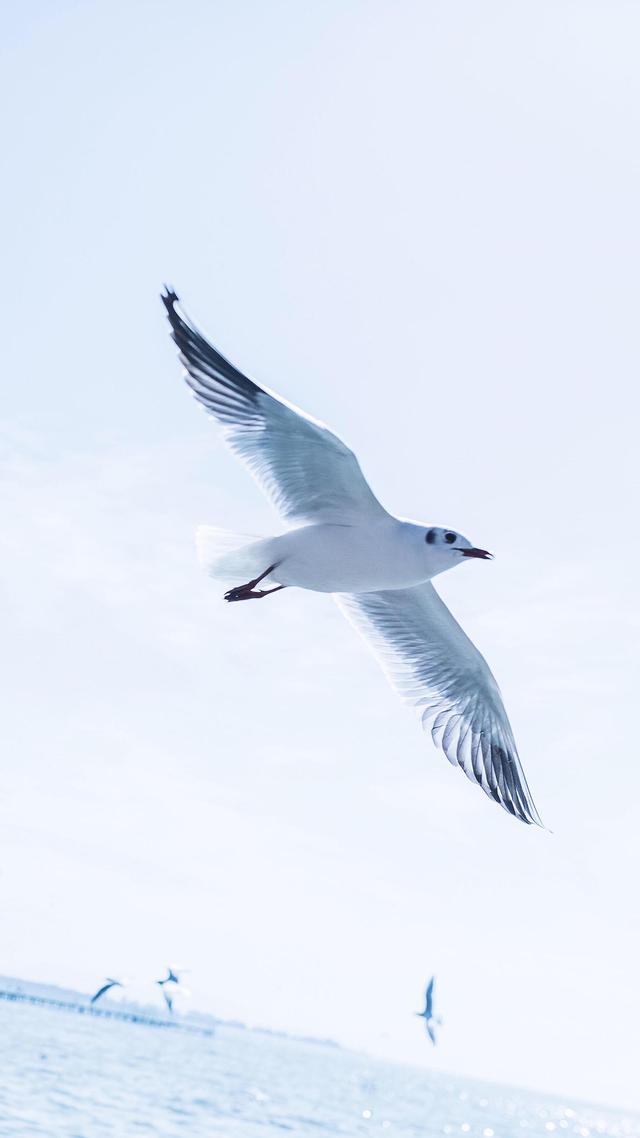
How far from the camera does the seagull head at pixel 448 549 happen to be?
767 cm

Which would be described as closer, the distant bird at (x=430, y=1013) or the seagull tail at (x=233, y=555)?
the seagull tail at (x=233, y=555)

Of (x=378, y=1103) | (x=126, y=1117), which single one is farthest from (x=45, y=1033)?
(x=126, y=1117)

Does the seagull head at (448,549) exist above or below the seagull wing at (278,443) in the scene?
below

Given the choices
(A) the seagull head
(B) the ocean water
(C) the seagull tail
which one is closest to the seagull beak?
(A) the seagull head

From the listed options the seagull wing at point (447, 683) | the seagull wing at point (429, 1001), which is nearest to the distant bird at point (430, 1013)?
the seagull wing at point (429, 1001)

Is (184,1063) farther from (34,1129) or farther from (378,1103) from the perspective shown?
(34,1129)

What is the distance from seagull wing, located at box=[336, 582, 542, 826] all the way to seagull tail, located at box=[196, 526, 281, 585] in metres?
1.54

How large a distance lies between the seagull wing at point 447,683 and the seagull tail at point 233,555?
154 centimetres

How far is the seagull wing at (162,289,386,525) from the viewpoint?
24.8 feet

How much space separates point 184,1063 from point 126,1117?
1489 inches

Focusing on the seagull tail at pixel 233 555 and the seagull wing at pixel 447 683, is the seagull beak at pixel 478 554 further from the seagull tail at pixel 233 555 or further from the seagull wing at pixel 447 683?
the seagull wing at pixel 447 683

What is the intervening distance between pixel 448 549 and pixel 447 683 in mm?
1916

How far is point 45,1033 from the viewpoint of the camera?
211 ft

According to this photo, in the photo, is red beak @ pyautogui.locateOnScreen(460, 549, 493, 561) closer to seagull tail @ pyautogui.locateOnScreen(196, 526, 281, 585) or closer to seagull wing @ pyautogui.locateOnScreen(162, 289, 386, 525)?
seagull wing @ pyautogui.locateOnScreen(162, 289, 386, 525)
